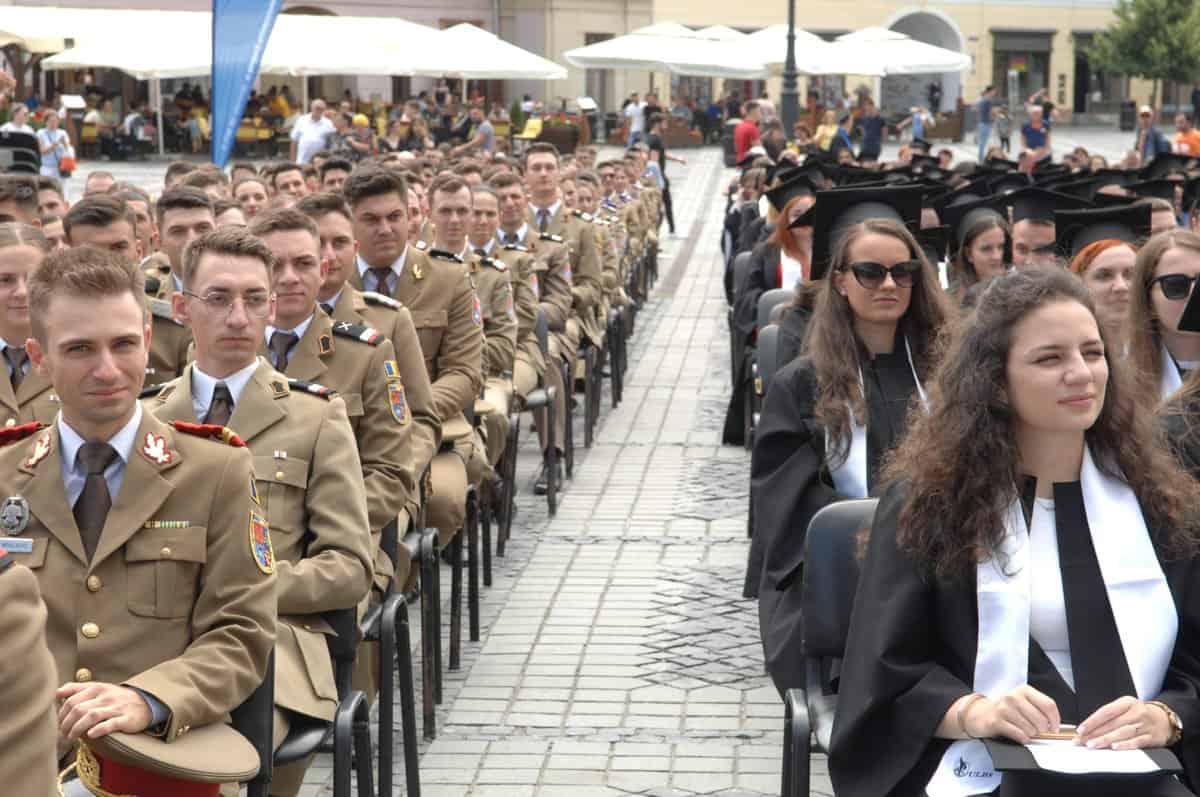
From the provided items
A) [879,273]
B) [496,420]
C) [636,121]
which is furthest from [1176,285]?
[636,121]

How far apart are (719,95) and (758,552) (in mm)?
57020

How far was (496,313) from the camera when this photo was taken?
967 cm

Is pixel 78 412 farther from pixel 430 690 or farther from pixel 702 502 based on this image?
pixel 702 502

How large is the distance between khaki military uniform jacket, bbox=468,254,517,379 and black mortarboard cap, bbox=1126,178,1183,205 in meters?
4.94

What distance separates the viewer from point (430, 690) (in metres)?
6.88

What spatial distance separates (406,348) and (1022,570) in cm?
338

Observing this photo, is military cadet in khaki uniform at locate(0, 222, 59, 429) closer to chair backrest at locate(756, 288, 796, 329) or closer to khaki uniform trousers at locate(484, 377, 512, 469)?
khaki uniform trousers at locate(484, 377, 512, 469)

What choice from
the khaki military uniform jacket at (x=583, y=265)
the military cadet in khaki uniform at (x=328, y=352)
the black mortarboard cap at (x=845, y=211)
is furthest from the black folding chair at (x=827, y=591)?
the khaki military uniform jacket at (x=583, y=265)

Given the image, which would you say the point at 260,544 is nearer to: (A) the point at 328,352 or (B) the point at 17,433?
(B) the point at 17,433

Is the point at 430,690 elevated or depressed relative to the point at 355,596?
depressed

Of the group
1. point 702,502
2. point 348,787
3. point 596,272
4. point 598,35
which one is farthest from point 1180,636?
point 598,35

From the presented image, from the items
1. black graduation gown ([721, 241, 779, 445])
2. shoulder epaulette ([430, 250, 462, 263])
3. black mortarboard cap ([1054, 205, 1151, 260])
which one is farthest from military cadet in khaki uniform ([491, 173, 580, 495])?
black mortarboard cap ([1054, 205, 1151, 260])

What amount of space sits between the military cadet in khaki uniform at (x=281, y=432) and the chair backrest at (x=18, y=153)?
1099cm

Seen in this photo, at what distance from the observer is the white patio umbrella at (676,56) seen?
3581 cm
